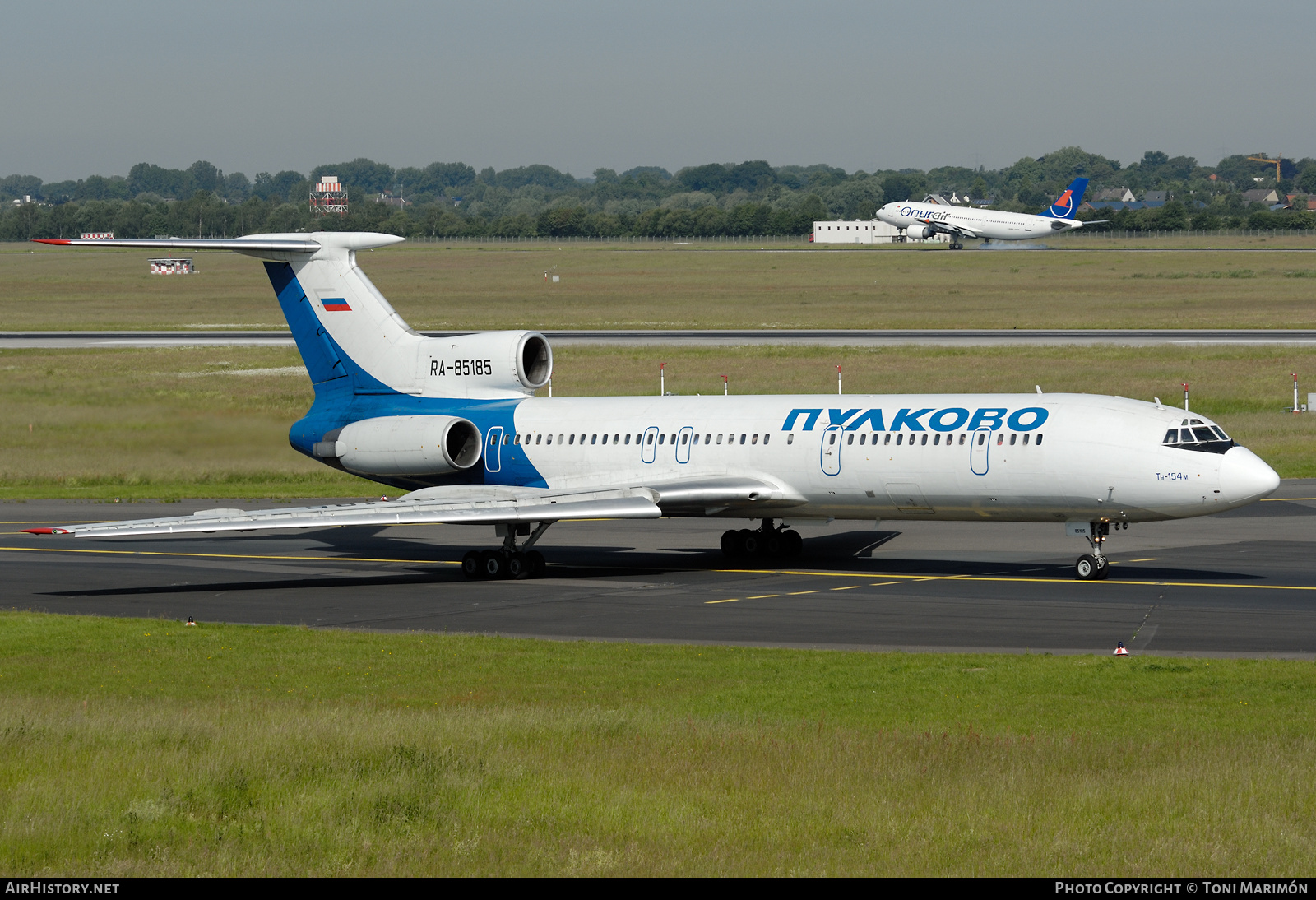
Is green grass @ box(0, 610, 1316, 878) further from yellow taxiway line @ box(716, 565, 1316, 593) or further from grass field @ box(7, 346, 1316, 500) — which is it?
grass field @ box(7, 346, 1316, 500)

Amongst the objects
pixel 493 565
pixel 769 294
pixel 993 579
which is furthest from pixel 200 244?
pixel 769 294

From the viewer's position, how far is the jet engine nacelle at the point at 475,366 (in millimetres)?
38406

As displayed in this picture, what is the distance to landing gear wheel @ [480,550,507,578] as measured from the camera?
3503 cm

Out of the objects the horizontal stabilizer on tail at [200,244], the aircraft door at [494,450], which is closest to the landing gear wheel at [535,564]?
the aircraft door at [494,450]

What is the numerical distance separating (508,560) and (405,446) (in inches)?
167

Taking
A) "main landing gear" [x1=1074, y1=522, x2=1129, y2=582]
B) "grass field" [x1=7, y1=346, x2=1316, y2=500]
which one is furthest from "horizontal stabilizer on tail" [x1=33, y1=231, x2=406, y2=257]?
"main landing gear" [x1=1074, y1=522, x2=1129, y2=582]

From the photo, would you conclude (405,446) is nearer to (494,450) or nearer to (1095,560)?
(494,450)

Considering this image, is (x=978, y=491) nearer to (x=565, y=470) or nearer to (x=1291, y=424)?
(x=565, y=470)

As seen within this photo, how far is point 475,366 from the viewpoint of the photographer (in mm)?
38656

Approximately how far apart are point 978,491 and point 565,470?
33.6 feet

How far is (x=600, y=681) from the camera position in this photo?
21984 mm

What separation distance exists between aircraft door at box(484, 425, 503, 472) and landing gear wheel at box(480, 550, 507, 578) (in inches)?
128

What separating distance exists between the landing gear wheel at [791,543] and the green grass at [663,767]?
42.3 feet

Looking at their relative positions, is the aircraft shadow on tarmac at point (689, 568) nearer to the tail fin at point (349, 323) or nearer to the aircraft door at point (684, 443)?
the aircraft door at point (684, 443)
